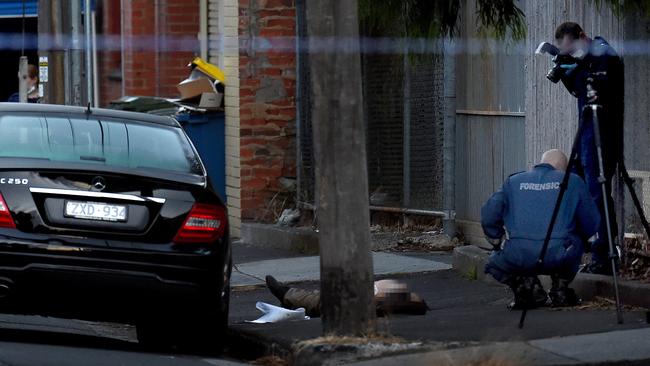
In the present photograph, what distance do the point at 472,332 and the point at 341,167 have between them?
49.9 inches

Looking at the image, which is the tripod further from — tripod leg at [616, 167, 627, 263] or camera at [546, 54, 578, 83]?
tripod leg at [616, 167, 627, 263]

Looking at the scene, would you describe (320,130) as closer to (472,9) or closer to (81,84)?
(472,9)

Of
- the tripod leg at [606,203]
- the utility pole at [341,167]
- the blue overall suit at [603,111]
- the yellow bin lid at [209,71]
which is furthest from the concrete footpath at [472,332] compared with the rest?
the yellow bin lid at [209,71]

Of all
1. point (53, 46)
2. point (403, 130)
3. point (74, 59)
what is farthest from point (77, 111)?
point (74, 59)

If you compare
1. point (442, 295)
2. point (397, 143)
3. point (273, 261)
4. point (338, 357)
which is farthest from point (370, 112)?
point (338, 357)

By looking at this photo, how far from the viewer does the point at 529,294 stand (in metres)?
9.30

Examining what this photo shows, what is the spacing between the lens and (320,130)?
8156mm

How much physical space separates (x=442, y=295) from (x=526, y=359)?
3434 mm

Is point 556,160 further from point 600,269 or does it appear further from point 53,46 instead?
point 53,46

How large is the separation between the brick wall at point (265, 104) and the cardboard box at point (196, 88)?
0.84m

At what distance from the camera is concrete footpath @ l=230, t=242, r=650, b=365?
7750mm

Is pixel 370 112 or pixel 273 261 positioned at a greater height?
pixel 370 112

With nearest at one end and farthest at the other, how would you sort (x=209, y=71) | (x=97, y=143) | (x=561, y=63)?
(x=97, y=143)
(x=561, y=63)
(x=209, y=71)

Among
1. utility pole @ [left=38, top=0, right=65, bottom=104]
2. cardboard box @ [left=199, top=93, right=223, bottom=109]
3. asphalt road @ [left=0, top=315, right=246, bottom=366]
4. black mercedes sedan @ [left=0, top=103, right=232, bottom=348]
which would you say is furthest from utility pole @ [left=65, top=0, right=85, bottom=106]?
black mercedes sedan @ [left=0, top=103, right=232, bottom=348]
